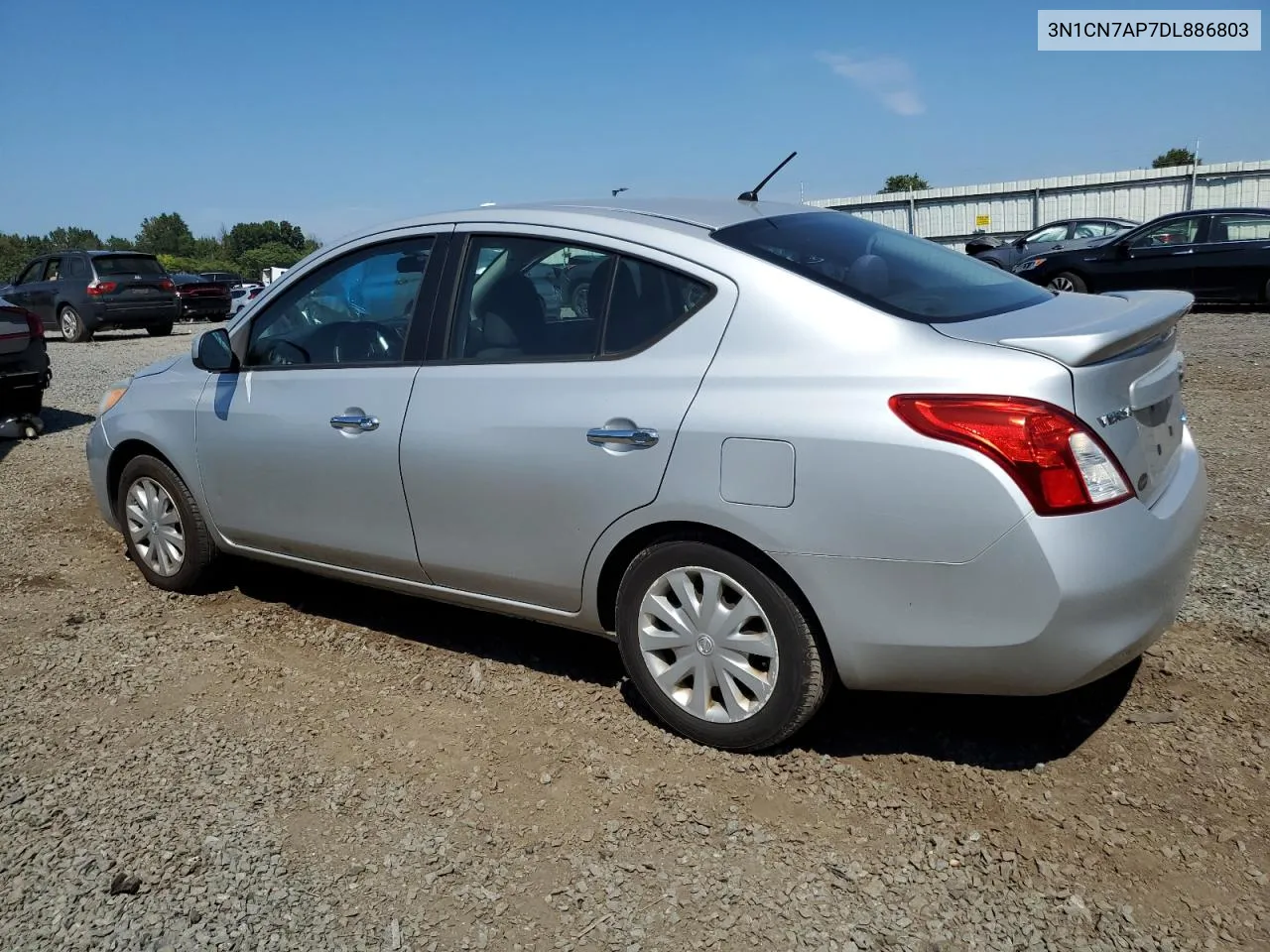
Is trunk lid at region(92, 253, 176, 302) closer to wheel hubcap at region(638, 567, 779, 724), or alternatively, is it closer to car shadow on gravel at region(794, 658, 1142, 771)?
wheel hubcap at region(638, 567, 779, 724)

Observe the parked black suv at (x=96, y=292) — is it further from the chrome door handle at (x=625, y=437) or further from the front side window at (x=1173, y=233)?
the chrome door handle at (x=625, y=437)

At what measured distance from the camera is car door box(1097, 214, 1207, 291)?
14.6 metres

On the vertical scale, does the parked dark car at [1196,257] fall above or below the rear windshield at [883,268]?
below

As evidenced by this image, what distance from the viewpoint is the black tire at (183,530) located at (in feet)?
15.0

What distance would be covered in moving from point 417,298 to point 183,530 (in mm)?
1752

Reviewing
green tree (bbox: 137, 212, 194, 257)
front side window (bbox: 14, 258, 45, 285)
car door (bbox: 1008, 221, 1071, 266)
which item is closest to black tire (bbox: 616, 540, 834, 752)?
car door (bbox: 1008, 221, 1071, 266)

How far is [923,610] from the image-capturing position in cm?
274

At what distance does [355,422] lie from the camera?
3.78m

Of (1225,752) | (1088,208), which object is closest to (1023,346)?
(1225,752)

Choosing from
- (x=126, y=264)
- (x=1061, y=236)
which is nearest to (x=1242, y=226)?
(x=1061, y=236)

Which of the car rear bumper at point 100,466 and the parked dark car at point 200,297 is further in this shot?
the parked dark car at point 200,297

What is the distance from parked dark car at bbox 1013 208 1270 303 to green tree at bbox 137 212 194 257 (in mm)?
104236

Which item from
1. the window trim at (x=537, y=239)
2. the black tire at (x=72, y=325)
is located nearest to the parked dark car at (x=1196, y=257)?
the window trim at (x=537, y=239)

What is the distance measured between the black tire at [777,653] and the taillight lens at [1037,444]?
66cm
